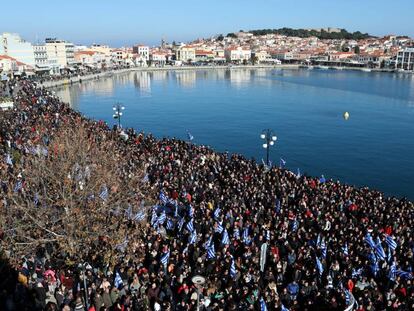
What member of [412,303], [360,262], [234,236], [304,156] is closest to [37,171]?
[234,236]

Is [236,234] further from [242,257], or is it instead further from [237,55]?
[237,55]

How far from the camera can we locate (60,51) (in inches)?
4513

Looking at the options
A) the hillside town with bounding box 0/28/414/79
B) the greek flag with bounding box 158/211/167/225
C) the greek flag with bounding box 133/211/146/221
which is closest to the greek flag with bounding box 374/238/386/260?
the greek flag with bounding box 158/211/167/225

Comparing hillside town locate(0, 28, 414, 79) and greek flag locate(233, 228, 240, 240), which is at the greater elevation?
Result: hillside town locate(0, 28, 414, 79)

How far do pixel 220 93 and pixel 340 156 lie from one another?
48.0m

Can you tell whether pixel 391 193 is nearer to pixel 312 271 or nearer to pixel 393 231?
pixel 393 231

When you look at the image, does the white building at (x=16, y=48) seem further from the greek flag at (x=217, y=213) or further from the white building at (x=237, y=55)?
the white building at (x=237, y=55)

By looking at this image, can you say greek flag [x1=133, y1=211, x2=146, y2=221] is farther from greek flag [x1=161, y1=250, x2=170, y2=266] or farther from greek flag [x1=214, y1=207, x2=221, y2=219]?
greek flag [x1=214, y1=207, x2=221, y2=219]

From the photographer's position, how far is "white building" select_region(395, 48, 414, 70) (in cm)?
14988

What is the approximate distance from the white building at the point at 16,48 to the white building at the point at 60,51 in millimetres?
9898

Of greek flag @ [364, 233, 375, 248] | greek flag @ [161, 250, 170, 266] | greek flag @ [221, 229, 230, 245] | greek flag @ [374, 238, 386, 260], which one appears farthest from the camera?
greek flag @ [221, 229, 230, 245]

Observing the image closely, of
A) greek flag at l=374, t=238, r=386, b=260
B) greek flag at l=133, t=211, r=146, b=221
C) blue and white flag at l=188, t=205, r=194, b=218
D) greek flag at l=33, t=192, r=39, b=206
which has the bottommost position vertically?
greek flag at l=374, t=238, r=386, b=260

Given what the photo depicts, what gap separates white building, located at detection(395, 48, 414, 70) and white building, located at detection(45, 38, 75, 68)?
11792cm

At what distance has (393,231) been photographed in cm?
1488
